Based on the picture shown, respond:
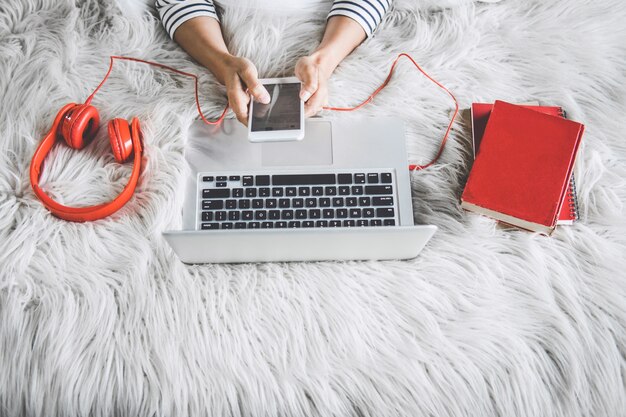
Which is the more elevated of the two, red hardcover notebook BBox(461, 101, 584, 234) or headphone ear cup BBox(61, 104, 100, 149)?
headphone ear cup BBox(61, 104, 100, 149)

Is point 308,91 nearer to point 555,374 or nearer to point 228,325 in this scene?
point 228,325

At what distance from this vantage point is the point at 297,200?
0.60 metres

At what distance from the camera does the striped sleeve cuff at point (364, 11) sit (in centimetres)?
69

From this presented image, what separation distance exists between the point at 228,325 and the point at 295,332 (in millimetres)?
98

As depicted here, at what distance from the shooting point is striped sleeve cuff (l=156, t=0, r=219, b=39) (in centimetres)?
70

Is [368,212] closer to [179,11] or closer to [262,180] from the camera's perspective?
[262,180]

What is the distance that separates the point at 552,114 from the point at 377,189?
1.14ft

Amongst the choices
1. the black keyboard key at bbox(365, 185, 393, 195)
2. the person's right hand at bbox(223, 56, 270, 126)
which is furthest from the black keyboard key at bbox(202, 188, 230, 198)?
the black keyboard key at bbox(365, 185, 393, 195)

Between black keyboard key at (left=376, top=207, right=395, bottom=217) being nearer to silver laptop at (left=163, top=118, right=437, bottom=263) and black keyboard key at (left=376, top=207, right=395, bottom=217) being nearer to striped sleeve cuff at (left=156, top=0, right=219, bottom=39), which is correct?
silver laptop at (left=163, top=118, right=437, bottom=263)

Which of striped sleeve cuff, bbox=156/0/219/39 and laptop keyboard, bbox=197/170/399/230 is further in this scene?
striped sleeve cuff, bbox=156/0/219/39

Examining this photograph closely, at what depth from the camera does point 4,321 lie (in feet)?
1.92

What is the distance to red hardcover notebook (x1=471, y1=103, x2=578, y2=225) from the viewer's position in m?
0.63

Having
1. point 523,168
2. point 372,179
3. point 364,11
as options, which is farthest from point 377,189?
point 364,11

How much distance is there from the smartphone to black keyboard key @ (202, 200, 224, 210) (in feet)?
0.35
